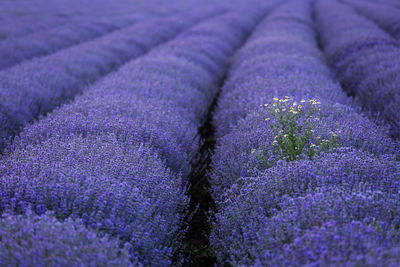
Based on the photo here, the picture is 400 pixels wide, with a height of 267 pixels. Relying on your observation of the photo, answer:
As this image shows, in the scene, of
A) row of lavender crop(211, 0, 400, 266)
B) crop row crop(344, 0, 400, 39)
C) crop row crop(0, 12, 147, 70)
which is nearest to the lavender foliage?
row of lavender crop(211, 0, 400, 266)

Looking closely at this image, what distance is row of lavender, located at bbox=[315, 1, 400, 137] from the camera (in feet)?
13.1

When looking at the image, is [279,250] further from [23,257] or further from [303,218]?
[23,257]

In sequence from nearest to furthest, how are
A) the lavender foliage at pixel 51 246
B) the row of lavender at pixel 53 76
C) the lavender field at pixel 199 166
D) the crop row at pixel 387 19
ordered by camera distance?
the lavender foliage at pixel 51 246 < the lavender field at pixel 199 166 < the row of lavender at pixel 53 76 < the crop row at pixel 387 19

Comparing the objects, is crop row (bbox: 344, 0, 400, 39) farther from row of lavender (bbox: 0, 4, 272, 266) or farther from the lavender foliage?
the lavender foliage

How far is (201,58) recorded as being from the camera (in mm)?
6426

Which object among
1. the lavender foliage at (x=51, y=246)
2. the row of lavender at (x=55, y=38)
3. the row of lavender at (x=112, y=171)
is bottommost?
the row of lavender at (x=55, y=38)

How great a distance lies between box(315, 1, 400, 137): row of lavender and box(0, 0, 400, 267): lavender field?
0.09ft

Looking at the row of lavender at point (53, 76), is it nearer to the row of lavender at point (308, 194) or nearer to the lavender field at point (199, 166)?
the lavender field at point (199, 166)

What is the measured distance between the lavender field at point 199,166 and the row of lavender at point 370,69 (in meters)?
0.03

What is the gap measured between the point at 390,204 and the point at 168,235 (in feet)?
4.03

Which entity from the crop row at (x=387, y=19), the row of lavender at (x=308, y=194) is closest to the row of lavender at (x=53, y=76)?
the row of lavender at (x=308, y=194)

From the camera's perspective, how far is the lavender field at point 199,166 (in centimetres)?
157

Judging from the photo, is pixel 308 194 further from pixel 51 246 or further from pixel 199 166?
pixel 199 166

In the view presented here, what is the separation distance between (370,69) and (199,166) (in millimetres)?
3199
